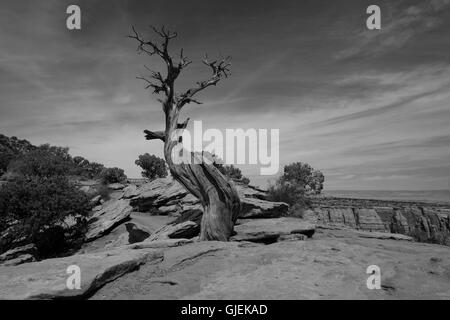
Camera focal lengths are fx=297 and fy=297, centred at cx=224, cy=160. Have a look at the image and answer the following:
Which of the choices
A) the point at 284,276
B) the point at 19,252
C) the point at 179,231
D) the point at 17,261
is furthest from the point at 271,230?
the point at 19,252

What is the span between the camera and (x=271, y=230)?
44.0ft

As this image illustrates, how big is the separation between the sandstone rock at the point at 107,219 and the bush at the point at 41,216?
26.3 inches

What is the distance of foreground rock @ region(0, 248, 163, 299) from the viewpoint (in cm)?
562

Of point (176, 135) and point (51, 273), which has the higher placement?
point (176, 135)

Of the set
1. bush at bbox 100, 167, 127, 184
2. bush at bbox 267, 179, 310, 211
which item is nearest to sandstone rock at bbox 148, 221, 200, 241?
bush at bbox 267, 179, 310, 211

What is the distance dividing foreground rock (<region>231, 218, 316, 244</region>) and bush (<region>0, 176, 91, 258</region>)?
1190cm

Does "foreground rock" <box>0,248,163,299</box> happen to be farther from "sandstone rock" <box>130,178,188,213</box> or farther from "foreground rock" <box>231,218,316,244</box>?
"sandstone rock" <box>130,178,188,213</box>

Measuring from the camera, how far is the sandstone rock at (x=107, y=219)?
2011 centimetres

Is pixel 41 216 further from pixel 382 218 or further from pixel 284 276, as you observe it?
pixel 382 218
